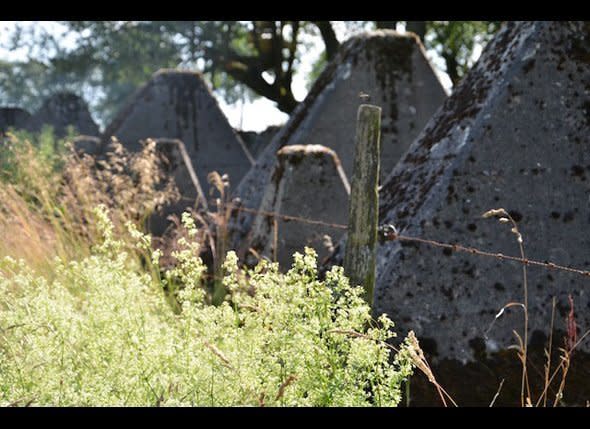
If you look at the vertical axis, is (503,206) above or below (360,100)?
below

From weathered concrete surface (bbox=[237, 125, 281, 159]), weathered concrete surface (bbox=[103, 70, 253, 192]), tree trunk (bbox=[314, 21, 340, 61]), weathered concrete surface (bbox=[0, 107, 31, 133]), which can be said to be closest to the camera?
weathered concrete surface (bbox=[103, 70, 253, 192])

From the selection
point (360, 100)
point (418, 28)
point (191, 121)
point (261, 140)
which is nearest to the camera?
point (360, 100)

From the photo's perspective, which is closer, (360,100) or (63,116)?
(360,100)

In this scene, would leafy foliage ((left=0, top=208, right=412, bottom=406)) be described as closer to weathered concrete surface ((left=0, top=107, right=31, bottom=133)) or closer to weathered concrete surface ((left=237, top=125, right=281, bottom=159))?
weathered concrete surface ((left=237, top=125, right=281, bottom=159))

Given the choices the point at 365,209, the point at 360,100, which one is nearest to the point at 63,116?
the point at 360,100

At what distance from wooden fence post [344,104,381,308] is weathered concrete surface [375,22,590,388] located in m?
0.20

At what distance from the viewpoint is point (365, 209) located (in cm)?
357

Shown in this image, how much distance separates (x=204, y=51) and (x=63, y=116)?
873cm

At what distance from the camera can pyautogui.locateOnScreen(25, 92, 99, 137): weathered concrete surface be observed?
595 inches

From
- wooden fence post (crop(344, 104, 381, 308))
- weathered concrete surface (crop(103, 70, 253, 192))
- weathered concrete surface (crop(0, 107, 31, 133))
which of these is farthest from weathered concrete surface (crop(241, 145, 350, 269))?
weathered concrete surface (crop(0, 107, 31, 133))

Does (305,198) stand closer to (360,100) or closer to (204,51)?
(360,100)

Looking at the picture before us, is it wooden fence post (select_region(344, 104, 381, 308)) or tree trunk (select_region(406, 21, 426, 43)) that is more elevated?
tree trunk (select_region(406, 21, 426, 43))

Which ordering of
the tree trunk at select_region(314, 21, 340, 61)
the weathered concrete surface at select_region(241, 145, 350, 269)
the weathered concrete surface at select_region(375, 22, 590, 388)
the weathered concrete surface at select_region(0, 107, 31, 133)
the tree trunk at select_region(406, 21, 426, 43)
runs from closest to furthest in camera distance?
Answer: the weathered concrete surface at select_region(375, 22, 590, 388) → the weathered concrete surface at select_region(241, 145, 350, 269) → the tree trunk at select_region(406, 21, 426, 43) → the weathered concrete surface at select_region(0, 107, 31, 133) → the tree trunk at select_region(314, 21, 340, 61)

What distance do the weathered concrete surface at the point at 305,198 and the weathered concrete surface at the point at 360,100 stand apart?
1.34 metres
